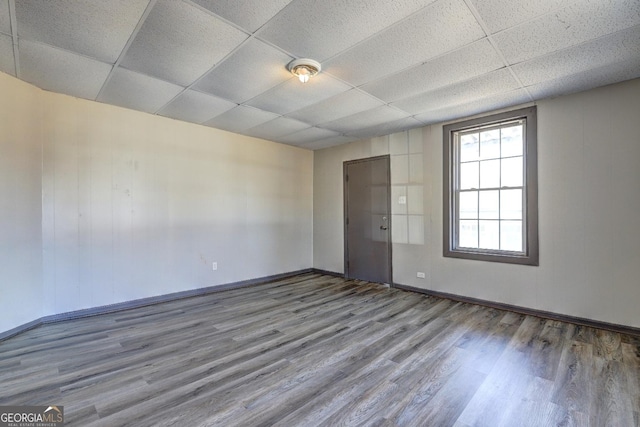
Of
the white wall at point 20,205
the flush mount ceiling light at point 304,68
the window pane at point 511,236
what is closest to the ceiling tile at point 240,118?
the flush mount ceiling light at point 304,68

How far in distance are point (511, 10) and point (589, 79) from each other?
165 centimetres

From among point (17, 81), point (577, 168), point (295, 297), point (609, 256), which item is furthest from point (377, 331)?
point (17, 81)

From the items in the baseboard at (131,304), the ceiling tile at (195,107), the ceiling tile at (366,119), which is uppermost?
the ceiling tile at (195,107)

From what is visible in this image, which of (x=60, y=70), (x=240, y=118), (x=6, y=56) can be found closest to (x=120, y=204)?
(x=60, y=70)

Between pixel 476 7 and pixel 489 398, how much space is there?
256 cm

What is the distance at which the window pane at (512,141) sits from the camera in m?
3.55

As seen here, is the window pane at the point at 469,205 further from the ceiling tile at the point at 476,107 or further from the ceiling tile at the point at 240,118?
the ceiling tile at the point at 240,118

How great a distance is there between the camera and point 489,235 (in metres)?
3.79

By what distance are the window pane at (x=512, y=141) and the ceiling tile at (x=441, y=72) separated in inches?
52.4

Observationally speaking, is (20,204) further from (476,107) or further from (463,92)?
(476,107)

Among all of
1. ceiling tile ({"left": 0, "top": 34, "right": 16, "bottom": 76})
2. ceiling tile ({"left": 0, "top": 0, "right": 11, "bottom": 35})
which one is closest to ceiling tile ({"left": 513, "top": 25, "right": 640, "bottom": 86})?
ceiling tile ({"left": 0, "top": 0, "right": 11, "bottom": 35})

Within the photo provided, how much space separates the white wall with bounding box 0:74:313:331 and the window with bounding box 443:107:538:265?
3.04 meters

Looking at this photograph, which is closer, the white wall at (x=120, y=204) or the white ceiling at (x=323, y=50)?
the white ceiling at (x=323, y=50)

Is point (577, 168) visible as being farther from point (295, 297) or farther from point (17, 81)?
point (17, 81)
